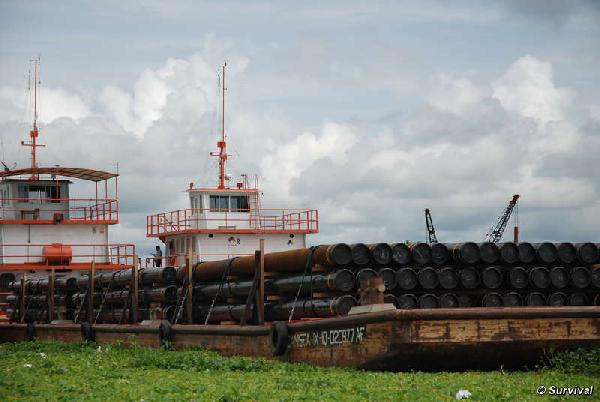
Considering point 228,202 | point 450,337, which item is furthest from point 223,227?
point 450,337

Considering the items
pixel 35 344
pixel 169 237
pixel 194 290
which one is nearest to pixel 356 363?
pixel 194 290

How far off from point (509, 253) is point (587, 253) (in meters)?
1.59

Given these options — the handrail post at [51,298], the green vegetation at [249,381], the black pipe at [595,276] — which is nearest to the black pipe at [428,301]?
the green vegetation at [249,381]

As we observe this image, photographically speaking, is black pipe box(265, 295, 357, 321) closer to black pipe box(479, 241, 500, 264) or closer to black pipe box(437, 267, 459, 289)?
black pipe box(437, 267, 459, 289)

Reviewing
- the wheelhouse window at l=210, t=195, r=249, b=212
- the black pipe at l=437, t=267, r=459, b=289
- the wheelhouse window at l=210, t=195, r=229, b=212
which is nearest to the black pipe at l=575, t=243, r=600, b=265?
the black pipe at l=437, t=267, r=459, b=289

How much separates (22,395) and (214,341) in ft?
28.1

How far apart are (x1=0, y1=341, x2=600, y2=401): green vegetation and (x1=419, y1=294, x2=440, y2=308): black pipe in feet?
6.37

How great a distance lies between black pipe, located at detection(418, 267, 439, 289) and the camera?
1916 cm

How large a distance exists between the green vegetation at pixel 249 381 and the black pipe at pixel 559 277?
2014 mm

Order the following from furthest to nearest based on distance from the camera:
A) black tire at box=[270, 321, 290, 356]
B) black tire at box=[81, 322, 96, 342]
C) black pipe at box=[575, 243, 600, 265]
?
black tire at box=[81, 322, 96, 342] → black tire at box=[270, 321, 290, 356] → black pipe at box=[575, 243, 600, 265]

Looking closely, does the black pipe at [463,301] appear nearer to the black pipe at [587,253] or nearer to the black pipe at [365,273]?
the black pipe at [365,273]

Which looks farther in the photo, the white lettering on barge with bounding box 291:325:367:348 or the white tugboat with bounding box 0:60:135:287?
the white tugboat with bounding box 0:60:135:287

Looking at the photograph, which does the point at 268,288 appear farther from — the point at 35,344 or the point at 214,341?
the point at 35,344

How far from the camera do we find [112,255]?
37.8 metres
